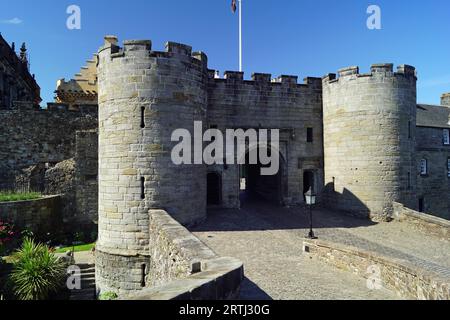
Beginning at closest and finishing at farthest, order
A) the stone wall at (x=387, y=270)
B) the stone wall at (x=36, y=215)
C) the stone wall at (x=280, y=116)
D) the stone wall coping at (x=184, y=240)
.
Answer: the stone wall coping at (x=184, y=240) → the stone wall at (x=387, y=270) → the stone wall at (x=36, y=215) → the stone wall at (x=280, y=116)

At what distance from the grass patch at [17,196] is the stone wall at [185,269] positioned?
10945 mm

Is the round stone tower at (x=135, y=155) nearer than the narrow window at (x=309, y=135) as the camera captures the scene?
Yes

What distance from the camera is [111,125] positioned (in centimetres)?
1285

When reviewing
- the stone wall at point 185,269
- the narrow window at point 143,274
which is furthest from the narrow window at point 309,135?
the narrow window at point 143,274

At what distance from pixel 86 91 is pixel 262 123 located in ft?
54.4

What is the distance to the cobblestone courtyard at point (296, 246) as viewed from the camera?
784 cm

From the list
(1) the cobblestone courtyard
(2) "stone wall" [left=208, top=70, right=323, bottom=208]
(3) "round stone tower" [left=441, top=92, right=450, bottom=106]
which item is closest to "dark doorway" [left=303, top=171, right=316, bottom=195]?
(2) "stone wall" [left=208, top=70, right=323, bottom=208]

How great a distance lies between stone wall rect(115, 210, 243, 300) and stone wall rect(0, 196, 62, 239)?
33.8 ft

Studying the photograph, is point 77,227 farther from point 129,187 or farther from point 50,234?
point 129,187

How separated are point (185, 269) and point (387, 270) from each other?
17.9ft

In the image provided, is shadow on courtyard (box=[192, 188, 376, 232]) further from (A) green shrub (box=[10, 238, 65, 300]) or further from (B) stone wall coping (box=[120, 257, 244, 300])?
(B) stone wall coping (box=[120, 257, 244, 300])

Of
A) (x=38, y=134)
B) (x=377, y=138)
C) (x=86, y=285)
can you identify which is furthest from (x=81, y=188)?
(x=377, y=138)

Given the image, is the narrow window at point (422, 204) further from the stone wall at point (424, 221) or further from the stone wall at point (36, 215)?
the stone wall at point (36, 215)

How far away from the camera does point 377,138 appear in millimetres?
17156
